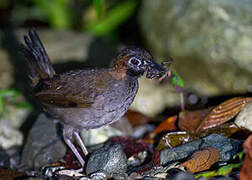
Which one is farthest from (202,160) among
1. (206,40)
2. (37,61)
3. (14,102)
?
(14,102)

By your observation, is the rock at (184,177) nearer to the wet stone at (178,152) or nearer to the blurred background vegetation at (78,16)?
the wet stone at (178,152)

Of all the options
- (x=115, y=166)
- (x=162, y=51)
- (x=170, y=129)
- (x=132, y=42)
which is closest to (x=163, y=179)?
(x=115, y=166)

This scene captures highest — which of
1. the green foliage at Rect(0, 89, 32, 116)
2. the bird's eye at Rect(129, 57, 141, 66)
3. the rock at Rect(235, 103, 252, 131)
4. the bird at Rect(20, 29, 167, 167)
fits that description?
the bird's eye at Rect(129, 57, 141, 66)

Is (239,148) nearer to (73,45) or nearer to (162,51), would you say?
(162,51)

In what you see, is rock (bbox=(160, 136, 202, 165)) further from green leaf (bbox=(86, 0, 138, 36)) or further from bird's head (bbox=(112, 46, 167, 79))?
green leaf (bbox=(86, 0, 138, 36))

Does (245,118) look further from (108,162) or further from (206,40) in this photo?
(206,40)

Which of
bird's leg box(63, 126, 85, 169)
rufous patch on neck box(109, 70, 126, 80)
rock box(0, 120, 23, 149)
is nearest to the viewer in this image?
rufous patch on neck box(109, 70, 126, 80)

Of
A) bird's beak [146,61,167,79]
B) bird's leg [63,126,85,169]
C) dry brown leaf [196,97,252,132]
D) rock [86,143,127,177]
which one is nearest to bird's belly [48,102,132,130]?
bird's leg [63,126,85,169]
